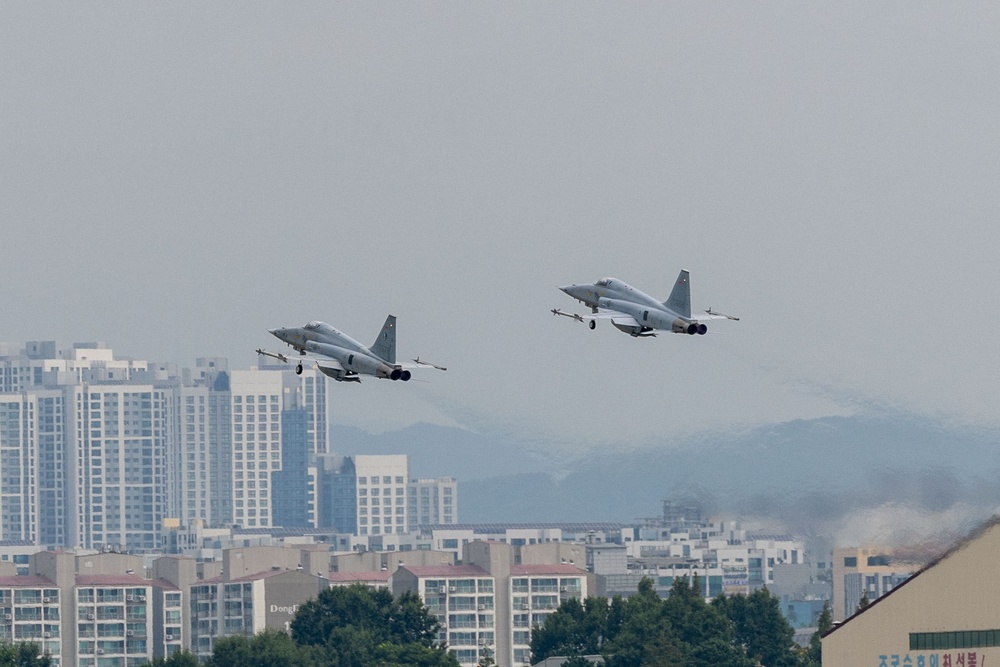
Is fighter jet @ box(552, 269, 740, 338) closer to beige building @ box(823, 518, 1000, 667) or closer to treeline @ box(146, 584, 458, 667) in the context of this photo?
beige building @ box(823, 518, 1000, 667)

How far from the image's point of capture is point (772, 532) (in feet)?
372

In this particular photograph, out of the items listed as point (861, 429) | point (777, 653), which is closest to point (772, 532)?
point (861, 429)

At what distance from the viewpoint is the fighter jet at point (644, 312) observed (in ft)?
270

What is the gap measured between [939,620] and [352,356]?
27312 mm

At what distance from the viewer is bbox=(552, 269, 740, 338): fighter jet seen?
82250 millimetres

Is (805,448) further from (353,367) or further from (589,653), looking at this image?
(353,367)

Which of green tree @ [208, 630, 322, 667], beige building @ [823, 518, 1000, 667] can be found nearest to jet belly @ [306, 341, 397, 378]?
beige building @ [823, 518, 1000, 667]

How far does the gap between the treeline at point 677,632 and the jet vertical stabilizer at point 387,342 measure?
56620mm

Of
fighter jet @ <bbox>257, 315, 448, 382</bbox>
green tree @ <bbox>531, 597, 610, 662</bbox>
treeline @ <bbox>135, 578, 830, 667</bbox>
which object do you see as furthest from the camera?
green tree @ <bbox>531, 597, 610, 662</bbox>

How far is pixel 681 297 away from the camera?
8388 centimetres

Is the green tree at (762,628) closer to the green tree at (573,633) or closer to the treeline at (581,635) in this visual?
the treeline at (581,635)

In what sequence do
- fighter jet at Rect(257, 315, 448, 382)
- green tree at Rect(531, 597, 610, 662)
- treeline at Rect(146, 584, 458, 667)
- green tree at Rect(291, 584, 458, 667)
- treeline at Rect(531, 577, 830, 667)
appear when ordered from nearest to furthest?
fighter jet at Rect(257, 315, 448, 382) < treeline at Rect(531, 577, 830, 667) < treeline at Rect(146, 584, 458, 667) < green tree at Rect(531, 597, 610, 662) < green tree at Rect(291, 584, 458, 667)

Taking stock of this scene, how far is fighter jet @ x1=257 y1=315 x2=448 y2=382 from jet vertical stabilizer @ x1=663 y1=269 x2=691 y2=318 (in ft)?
34.8

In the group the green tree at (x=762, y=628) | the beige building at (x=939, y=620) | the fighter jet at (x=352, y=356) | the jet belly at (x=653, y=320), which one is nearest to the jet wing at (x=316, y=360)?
the fighter jet at (x=352, y=356)
